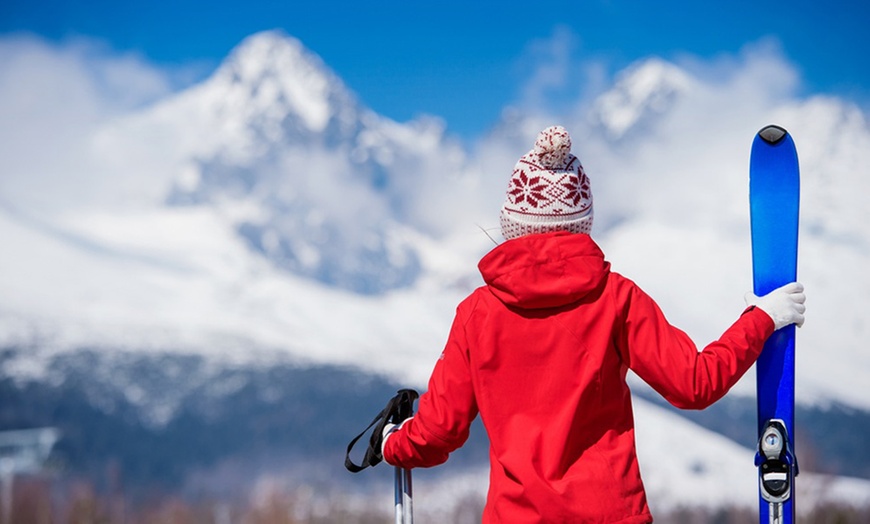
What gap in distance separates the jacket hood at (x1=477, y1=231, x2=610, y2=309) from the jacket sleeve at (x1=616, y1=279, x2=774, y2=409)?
0.11 meters

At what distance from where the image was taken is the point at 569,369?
9.78ft

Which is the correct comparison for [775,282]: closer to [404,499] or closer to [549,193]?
[549,193]

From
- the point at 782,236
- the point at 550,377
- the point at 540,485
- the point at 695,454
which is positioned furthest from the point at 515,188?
the point at 695,454

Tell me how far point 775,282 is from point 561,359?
109 centimetres

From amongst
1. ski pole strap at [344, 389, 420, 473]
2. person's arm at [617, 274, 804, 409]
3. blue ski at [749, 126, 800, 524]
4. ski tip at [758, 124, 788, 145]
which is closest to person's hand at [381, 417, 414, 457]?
ski pole strap at [344, 389, 420, 473]

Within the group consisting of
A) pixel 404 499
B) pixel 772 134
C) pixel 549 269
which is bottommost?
pixel 404 499

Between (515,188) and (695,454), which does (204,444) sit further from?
(515,188)

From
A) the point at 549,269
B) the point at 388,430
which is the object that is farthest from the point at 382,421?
the point at 549,269

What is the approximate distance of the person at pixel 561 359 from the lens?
115 inches

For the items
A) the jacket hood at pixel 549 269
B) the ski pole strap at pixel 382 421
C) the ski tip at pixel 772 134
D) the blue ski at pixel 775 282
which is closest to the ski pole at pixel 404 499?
the ski pole strap at pixel 382 421

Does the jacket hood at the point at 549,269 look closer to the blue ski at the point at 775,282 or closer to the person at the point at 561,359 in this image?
the person at the point at 561,359

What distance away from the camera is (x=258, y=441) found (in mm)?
154000

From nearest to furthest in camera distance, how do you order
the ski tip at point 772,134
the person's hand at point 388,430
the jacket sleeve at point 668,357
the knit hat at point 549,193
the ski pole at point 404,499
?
the jacket sleeve at point 668,357, the knit hat at point 549,193, the person's hand at point 388,430, the ski pole at point 404,499, the ski tip at point 772,134

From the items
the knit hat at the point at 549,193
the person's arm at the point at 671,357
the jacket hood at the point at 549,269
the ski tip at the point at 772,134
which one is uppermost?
the ski tip at the point at 772,134
